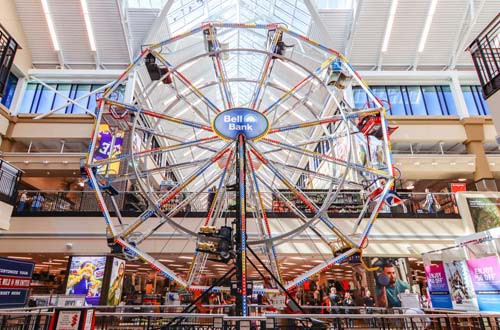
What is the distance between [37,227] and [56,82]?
1100 centimetres

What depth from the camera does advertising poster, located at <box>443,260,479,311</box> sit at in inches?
402

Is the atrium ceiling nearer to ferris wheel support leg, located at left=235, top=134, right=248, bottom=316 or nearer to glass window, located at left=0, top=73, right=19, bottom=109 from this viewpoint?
glass window, located at left=0, top=73, right=19, bottom=109

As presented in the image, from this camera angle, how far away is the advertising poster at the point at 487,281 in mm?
9141

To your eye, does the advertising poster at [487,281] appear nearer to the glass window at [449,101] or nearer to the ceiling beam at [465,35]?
the glass window at [449,101]

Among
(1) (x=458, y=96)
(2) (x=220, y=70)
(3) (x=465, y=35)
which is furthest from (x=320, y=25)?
(2) (x=220, y=70)

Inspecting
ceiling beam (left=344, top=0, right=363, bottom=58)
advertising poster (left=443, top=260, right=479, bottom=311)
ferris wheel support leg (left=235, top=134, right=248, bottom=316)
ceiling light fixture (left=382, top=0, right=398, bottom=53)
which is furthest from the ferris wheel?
ceiling light fixture (left=382, top=0, right=398, bottom=53)

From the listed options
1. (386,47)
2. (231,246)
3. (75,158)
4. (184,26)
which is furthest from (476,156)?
(75,158)

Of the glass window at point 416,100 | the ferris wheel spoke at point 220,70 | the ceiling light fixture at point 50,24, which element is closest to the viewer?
the ferris wheel spoke at point 220,70

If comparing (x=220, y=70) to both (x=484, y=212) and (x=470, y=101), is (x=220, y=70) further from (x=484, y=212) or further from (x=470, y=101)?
(x=470, y=101)

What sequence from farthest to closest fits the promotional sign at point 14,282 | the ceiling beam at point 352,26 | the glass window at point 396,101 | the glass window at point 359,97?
the glass window at point 396,101
the glass window at point 359,97
the ceiling beam at point 352,26
the promotional sign at point 14,282

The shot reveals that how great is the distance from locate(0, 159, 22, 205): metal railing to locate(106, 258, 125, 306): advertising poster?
5214 millimetres

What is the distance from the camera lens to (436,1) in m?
18.5

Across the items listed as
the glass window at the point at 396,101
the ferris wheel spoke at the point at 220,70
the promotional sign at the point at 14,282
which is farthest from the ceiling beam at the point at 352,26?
the promotional sign at the point at 14,282

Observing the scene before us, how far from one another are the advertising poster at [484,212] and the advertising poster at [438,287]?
505 centimetres
